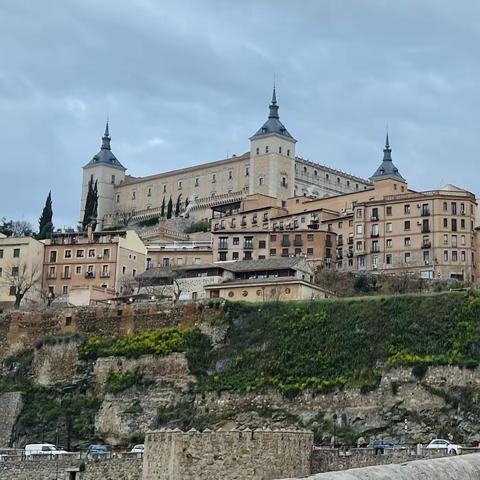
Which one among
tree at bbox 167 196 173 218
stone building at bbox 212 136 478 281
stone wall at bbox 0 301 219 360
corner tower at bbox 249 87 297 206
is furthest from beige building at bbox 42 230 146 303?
tree at bbox 167 196 173 218

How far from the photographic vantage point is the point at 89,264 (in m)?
96.1

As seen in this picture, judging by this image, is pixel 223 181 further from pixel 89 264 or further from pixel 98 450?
pixel 98 450

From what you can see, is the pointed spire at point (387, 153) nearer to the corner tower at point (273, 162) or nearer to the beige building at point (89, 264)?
the corner tower at point (273, 162)

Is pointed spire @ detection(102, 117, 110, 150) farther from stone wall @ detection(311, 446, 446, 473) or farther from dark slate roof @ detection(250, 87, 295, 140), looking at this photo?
stone wall @ detection(311, 446, 446, 473)

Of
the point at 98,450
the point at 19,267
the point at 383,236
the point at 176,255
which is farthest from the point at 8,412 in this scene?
the point at 383,236

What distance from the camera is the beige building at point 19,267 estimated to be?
302 ft

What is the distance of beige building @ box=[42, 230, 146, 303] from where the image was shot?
9481 cm

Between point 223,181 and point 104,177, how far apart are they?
2156 centimetres

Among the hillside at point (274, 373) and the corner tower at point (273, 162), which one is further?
the corner tower at point (273, 162)

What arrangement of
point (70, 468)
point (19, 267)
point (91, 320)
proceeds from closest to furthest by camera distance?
1. point (70, 468)
2. point (91, 320)
3. point (19, 267)

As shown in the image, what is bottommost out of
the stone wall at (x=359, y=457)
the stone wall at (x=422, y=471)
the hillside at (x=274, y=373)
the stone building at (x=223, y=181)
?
the stone wall at (x=359, y=457)

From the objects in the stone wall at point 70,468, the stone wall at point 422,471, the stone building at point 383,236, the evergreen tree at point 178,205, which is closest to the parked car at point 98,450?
the stone wall at point 70,468

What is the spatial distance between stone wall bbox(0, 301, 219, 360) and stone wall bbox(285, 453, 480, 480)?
5388 cm

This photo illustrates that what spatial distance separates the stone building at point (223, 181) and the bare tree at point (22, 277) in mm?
36566
